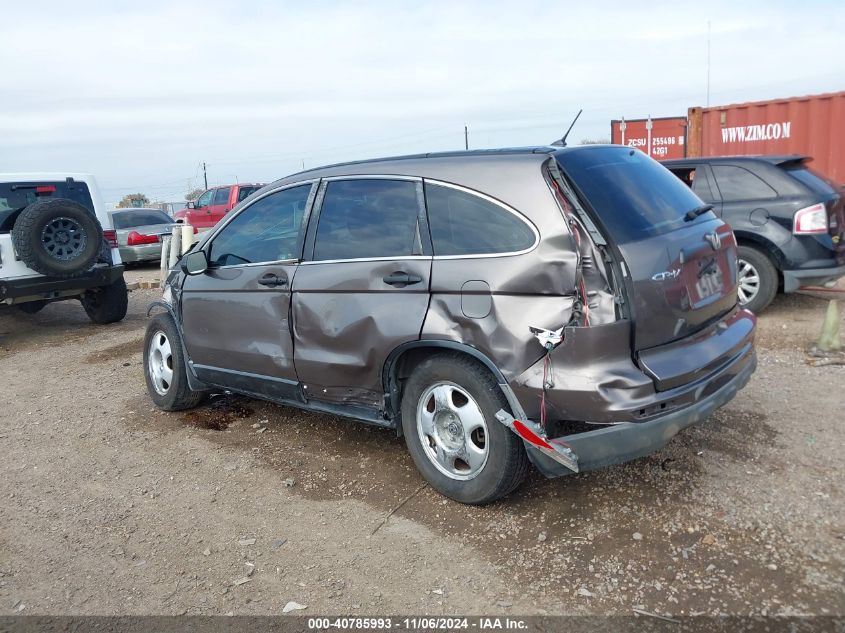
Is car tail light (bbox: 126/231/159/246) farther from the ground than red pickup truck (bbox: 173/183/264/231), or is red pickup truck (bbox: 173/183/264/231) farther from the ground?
red pickup truck (bbox: 173/183/264/231)

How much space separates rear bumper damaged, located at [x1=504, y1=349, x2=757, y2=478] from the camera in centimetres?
303

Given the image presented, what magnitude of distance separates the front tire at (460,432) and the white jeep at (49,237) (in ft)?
18.6

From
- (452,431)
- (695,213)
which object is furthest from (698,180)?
(452,431)

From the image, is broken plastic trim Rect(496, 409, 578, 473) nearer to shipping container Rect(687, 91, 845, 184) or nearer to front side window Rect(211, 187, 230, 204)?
shipping container Rect(687, 91, 845, 184)

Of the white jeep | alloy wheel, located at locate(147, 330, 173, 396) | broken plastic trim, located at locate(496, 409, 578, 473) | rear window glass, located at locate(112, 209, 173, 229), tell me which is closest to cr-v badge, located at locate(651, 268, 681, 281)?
broken plastic trim, located at locate(496, 409, 578, 473)

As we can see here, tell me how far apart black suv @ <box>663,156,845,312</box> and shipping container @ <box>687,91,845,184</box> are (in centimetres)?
528

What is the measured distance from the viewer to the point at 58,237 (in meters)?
7.76

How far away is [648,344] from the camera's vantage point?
122 inches

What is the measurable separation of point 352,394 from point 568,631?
5.90 feet

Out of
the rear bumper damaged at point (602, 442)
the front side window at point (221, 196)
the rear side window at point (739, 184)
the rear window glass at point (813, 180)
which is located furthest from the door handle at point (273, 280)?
the front side window at point (221, 196)

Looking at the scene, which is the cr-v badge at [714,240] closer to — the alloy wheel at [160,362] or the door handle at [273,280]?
the door handle at [273,280]

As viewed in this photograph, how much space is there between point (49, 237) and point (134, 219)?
923 cm

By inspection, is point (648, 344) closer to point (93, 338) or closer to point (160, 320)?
point (160, 320)

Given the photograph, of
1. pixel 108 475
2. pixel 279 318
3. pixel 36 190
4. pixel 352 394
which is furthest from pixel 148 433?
pixel 36 190
